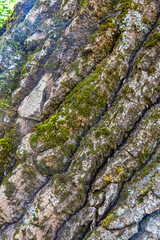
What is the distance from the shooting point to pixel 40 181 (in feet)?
26.0

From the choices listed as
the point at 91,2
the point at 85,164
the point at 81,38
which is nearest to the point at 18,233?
the point at 85,164

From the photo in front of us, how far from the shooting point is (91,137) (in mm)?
7254

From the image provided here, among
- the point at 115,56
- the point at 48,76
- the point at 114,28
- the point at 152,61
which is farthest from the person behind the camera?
the point at 48,76

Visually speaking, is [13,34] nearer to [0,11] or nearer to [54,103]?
[0,11]

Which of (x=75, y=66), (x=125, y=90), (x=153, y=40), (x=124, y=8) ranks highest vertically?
(x=124, y=8)

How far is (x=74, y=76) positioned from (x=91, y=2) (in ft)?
16.8

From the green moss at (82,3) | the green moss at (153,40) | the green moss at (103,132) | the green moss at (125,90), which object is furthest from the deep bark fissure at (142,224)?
the green moss at (82,3)

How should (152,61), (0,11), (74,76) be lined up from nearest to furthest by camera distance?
(152,61), (74,76), (0,11)

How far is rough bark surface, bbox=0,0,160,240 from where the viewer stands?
19.8ft

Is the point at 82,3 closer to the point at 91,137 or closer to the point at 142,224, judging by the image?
the point at 91,137

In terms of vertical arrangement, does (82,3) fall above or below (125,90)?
above

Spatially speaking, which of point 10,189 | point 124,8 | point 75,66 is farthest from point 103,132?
point 124,8

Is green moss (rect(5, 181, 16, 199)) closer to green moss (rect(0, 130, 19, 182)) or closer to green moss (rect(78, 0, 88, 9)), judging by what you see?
green moss (rect(0, 130, 19, 182))

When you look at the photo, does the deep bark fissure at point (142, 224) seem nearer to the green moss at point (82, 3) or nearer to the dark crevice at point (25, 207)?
the dark crevice at point (25, 207)
